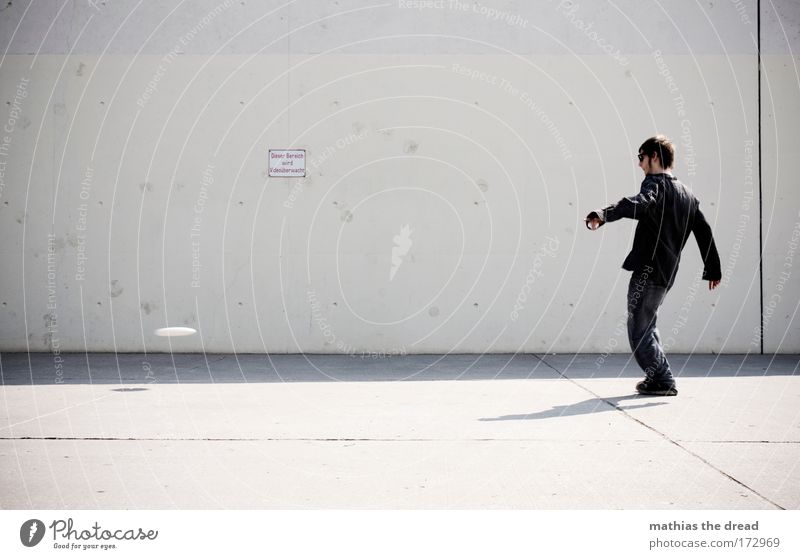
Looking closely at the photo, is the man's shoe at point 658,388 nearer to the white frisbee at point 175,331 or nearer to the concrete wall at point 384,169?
the concrete wall at point 384,169

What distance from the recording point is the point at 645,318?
5566 millimetres

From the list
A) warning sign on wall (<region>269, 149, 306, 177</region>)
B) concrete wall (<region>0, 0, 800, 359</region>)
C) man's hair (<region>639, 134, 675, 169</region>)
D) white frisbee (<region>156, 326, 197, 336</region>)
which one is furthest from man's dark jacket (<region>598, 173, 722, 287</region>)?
white frisbee (<region>156, 326, 197, 336</region>)

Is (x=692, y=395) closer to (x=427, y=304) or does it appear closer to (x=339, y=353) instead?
(x=427, y=304)

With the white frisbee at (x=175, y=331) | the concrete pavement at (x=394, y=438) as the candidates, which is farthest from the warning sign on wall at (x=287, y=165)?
the concrete pavement at (x=394, y=438)

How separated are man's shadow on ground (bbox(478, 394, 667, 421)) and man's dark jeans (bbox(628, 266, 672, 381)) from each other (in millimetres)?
293

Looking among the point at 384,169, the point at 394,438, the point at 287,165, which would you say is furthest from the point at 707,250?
the point at 287,165

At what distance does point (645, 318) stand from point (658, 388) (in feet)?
1.72

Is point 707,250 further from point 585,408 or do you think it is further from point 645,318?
point 585,408

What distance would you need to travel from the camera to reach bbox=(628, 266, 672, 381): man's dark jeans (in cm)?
556

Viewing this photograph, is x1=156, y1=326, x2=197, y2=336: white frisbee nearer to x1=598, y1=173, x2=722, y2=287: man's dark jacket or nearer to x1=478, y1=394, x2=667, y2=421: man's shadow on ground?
x1=478, y1=394, x2=667, y2=421: man's shadow on ground

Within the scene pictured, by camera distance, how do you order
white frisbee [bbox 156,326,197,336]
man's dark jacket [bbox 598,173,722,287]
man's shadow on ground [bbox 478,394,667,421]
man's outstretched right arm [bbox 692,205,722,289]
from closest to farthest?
man's shadow on ground [bbox 478,394,667,421] < man's dark jacket [bbox 598,173,722,287] < man's outstretched right arm [bbox 692,205,722,289] < white frisbee [bbox 156,326,197,336]

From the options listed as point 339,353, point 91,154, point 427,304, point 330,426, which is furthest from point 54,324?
point 330,426

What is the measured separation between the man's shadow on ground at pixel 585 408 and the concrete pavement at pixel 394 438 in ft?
0.06

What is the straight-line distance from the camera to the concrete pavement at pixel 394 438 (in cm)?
327
